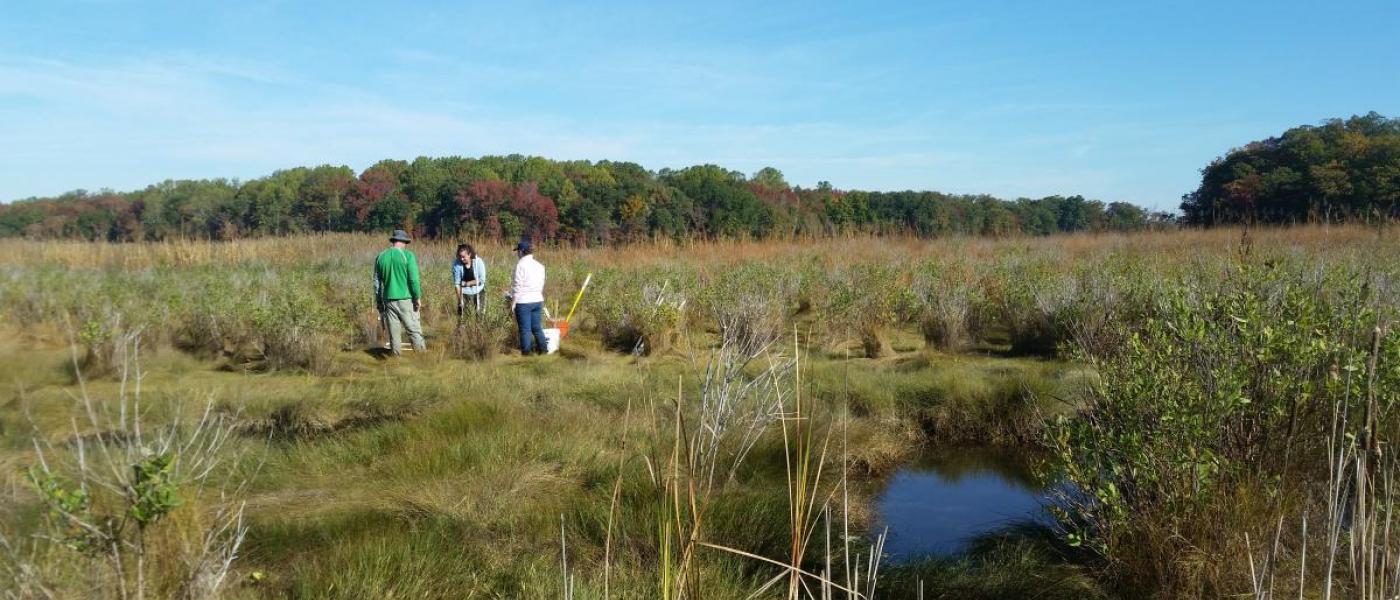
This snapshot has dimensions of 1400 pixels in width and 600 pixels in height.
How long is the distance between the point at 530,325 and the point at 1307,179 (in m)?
24.0

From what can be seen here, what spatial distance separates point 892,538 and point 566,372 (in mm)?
4462

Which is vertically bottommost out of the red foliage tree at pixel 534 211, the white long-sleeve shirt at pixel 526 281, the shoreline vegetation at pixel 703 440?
the shoreline vegetation at pixel 703 440

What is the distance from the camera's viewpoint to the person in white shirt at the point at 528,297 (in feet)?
34.2

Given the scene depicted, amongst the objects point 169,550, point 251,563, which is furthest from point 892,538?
point 169,550

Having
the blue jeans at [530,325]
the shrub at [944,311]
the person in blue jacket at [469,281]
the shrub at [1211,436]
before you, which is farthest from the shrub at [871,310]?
the shrub at [1211,436]

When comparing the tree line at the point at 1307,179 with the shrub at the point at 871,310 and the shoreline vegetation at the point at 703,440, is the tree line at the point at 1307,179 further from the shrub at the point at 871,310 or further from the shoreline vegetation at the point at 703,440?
the shoreline vegetation at the point at 703,440

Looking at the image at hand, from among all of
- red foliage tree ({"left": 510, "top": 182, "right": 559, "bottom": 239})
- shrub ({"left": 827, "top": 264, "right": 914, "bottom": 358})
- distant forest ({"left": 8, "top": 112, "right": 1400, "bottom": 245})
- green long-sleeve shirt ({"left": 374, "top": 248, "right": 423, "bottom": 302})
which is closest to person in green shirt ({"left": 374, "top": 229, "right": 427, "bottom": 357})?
green long-sleeve shirt ({"left": 374, "top": 248, "right": 423, "bottom": 302})

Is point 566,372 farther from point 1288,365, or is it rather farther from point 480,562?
point 1288,365

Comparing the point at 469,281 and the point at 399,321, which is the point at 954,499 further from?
the point at 469,281

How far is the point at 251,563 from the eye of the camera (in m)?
4.37

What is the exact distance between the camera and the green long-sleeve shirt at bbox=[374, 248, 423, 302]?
33.7ft

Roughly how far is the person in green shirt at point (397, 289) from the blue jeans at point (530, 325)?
1.13m

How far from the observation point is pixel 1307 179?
2558 centimetres

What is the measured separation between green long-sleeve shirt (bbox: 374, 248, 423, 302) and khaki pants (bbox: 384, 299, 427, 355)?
12 centimetres
